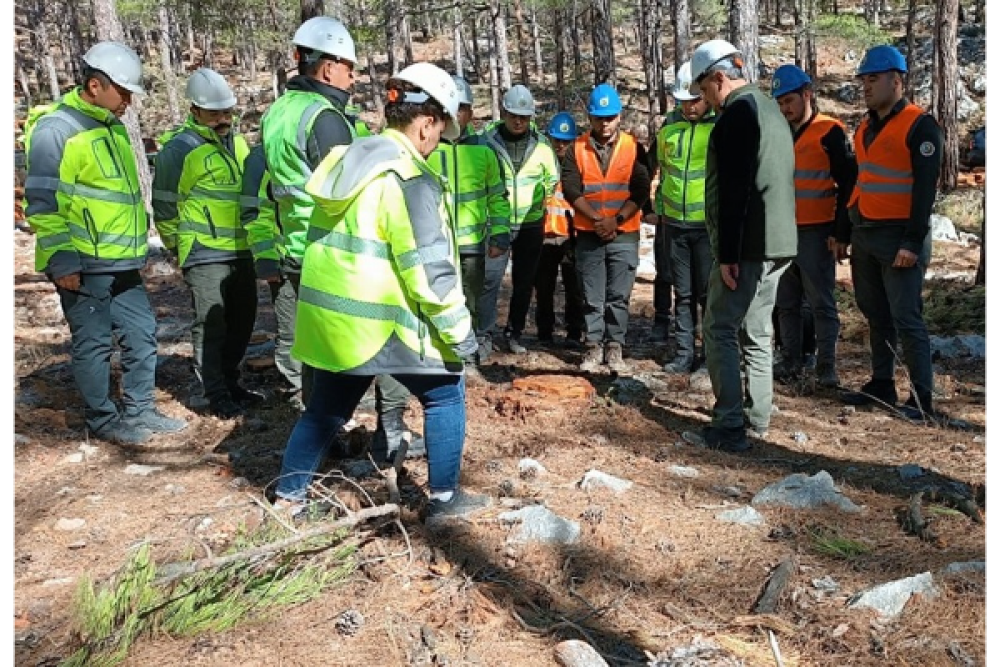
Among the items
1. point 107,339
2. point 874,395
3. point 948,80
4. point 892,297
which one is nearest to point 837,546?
point 892,297

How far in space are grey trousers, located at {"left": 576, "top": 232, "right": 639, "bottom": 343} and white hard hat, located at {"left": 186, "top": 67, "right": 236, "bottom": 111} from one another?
2955 millimetres

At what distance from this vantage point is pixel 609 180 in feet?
22.2

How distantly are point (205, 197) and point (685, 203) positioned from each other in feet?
11.8

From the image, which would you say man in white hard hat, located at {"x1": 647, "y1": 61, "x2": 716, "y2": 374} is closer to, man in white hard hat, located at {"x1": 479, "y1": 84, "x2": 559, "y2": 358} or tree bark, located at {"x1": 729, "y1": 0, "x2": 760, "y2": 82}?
man in white hard hat, located at {"x1": 479, "y1": 84, "x2": 559, "y2": 358}

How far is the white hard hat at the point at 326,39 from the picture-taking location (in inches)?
177

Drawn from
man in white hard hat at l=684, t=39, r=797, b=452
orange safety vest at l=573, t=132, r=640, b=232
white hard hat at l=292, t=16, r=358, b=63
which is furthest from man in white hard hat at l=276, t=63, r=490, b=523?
orange safety vest at l=573, t=132, r=640, b=232

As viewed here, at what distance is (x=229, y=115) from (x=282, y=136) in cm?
159

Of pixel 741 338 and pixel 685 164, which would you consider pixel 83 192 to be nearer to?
pixel 741 338

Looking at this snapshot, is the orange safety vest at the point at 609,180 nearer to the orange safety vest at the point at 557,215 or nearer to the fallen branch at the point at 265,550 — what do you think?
the orange safety vest at the point at 557,215

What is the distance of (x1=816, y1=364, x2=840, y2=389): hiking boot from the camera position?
6137mm

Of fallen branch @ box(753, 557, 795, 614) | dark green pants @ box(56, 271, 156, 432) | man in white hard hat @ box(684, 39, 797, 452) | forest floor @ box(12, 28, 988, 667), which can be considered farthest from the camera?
dark green pants @ box(56, 271, 156, 432)

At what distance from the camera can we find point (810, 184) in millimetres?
6000

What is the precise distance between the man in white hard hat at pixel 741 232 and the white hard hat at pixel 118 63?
3.32 m

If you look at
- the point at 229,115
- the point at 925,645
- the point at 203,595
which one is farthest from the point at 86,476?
the point at 925,645
